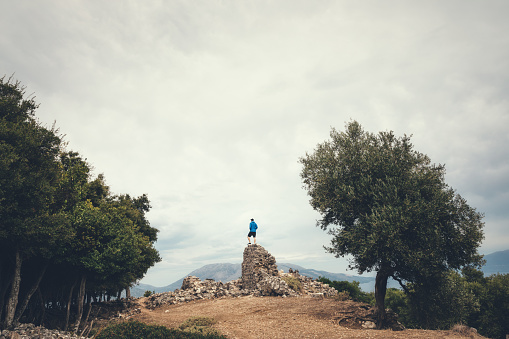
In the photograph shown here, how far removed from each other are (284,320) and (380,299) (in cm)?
763

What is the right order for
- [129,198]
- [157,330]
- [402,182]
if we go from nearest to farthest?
1. [157,330]
2. [402,182]
3. [129,198]

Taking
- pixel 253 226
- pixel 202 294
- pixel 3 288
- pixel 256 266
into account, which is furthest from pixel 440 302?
pixel 3 288

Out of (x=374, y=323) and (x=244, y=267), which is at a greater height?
(x=244, y=267)

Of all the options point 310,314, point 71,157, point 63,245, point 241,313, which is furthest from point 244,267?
point 71,157

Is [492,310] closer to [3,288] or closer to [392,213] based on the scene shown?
[392,213]

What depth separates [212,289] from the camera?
36469 mm

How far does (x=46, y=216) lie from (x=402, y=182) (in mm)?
23757

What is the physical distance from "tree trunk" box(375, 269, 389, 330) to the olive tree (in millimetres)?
65

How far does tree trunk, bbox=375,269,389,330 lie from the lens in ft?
65.2

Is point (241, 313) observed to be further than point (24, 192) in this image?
Yes

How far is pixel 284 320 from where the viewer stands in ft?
64.5

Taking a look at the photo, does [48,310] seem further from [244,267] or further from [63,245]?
[244,267]

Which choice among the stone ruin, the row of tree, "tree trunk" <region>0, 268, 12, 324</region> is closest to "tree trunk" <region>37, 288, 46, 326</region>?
the row of tree

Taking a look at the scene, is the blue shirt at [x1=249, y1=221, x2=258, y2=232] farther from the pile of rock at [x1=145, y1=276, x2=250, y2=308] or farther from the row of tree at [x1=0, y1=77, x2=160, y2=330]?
the row of tree at [x1=0, y1=77, x2=160, y2=330]
